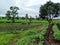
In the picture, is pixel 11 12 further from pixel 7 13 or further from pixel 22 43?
pixel 22 43

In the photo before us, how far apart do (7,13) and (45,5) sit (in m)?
24.9

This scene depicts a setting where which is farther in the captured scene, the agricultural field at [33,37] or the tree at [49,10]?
the tree at [49,10]

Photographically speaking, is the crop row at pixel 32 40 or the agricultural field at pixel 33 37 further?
the agricultural field at pixel 33 37

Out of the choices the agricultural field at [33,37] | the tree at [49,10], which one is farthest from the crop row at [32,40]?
the tree at [49,10]

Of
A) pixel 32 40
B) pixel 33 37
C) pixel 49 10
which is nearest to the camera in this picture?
pixel 32 40

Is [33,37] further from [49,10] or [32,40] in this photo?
[49,10]

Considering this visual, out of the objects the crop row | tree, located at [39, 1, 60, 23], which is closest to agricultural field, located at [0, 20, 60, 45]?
the crop row

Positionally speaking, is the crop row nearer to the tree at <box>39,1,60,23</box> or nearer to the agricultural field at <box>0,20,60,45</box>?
the agricultural field at <box>0,20,60,45</box>

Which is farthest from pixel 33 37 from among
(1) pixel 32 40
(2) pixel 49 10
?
(2) pixel 49 10

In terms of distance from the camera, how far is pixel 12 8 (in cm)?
9056

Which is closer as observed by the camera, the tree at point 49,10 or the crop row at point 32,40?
the crop row at point 32,40

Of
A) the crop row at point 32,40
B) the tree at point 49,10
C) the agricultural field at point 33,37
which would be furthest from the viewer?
the tree at point 49,10

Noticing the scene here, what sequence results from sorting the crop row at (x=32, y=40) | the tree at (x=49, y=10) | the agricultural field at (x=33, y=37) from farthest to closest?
the tree at (x=49, y=10)
the agricultural field at (x=33, y=37)
the crop row at (x=32, y=40)

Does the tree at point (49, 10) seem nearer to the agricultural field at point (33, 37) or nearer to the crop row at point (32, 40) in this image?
the agricultural field at point (33, 37)
